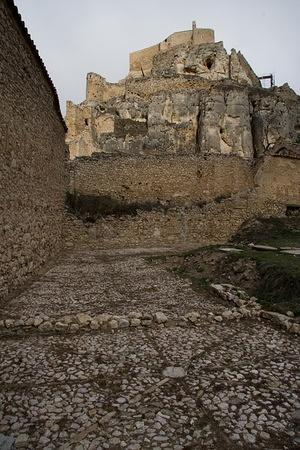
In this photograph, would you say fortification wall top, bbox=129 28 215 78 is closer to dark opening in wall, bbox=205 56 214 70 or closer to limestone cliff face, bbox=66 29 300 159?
dark opening in wall, bbox=205 56 214 70

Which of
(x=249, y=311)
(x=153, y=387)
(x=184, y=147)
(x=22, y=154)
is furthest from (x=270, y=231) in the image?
(x=184, y=147)

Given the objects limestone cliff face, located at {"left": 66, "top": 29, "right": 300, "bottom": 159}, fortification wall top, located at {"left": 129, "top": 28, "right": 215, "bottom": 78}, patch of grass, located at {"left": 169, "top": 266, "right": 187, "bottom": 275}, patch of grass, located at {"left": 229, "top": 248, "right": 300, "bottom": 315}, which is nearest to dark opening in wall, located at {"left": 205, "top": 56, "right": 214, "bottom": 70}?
fortification wall top, located at {"left": 129, "top": 28, "right": 215, "bottom": 78}

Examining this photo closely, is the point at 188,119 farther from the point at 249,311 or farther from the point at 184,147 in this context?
the point at 249,311

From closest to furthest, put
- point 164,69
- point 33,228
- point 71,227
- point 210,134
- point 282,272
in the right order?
point 282,272, point 33,228, point 71,227, point 210,134, point 164,69

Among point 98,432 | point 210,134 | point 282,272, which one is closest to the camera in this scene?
point 98,432

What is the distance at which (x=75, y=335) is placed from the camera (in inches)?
230

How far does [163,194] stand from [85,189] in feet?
17.5

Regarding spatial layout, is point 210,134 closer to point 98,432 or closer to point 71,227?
point 71,227

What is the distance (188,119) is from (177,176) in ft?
74.0

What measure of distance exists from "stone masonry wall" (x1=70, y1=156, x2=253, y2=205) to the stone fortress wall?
0.07 meters

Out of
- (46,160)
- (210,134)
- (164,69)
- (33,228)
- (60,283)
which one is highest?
(164,69)

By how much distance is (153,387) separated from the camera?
4.18 m

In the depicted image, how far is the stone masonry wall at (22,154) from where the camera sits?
8234 mm

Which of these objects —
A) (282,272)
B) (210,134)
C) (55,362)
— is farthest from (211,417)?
(210,134)
